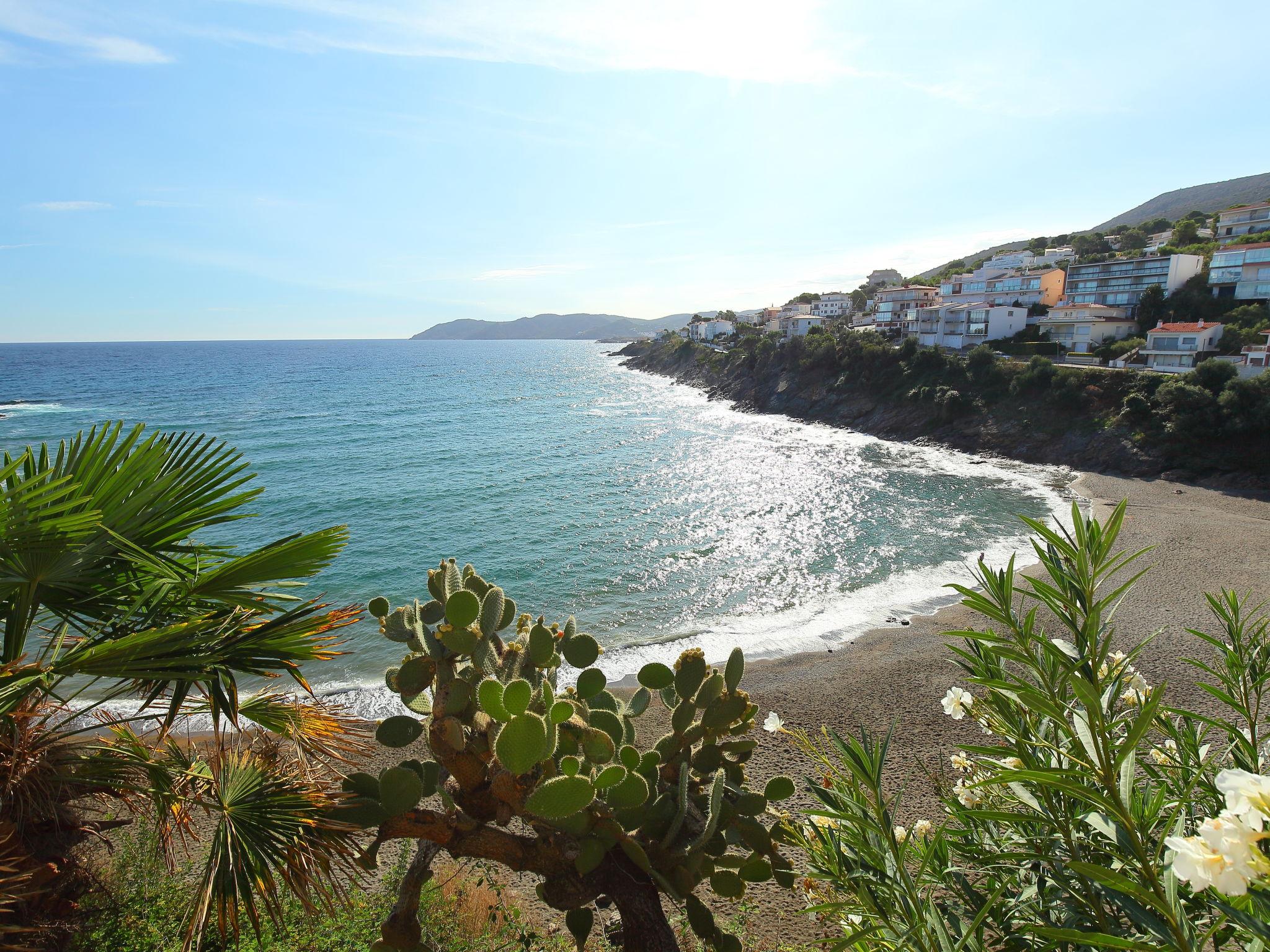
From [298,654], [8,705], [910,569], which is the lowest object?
[910,569]

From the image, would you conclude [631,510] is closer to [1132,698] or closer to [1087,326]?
[1132,698]

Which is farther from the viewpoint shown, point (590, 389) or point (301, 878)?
point (590, 389)

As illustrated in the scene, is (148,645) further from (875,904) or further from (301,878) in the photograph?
(875,904)

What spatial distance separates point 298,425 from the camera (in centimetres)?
5375

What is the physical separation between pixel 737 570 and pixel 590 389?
6803 cm

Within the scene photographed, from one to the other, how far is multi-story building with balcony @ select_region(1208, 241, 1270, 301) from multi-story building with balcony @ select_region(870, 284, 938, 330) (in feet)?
82.2

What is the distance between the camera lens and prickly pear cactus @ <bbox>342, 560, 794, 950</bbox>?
3.84 m

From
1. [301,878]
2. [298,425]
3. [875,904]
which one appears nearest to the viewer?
[875,904]

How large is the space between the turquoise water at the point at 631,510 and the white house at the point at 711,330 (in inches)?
2363

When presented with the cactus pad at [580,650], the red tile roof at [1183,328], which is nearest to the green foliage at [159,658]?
the cactus pad at [580,650]

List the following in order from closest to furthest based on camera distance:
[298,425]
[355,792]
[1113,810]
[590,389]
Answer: [1113,810], [355,792], [298,425], [590,389]

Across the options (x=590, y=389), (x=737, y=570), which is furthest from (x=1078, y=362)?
(x=590, y=389)

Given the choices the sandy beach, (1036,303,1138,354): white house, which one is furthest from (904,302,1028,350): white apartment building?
the sandy beach

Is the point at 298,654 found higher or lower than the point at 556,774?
higher
